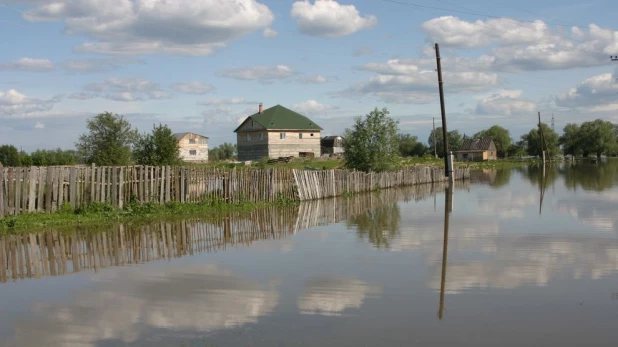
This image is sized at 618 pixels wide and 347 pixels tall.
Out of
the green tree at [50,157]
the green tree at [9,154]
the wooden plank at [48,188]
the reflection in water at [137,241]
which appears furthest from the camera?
the green tree at [9,154]

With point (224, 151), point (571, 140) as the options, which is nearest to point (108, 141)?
point (224, 151)

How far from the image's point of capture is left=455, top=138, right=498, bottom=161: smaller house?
117 meters

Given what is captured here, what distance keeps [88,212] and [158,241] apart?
17.7 feet

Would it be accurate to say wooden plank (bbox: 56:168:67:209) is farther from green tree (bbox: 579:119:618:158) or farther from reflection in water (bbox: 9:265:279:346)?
green tree (bbox: 579:119:618:158)

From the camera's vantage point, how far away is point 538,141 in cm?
12462

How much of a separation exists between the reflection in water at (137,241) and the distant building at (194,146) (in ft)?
203

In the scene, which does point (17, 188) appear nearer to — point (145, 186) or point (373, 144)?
point (145, 186)

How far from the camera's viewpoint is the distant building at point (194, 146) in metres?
82.1

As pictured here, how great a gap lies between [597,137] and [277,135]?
82105mm

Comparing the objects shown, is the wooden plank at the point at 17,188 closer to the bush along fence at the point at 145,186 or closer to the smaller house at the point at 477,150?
the bush along fence at the point at 145,186

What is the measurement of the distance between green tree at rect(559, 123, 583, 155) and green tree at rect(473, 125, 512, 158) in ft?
40.8

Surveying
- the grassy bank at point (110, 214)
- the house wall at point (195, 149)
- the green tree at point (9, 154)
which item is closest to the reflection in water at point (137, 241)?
the grassy bank at point (110, 214)

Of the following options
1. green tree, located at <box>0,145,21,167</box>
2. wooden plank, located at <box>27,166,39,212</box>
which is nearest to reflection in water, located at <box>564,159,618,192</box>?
wooden plank, located at <box>27,166,39,212</box>

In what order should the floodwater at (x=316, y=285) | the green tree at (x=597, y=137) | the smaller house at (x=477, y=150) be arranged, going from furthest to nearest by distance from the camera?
the green tree at (x=597, y=137) → the smaller house at (x=477, y=150) → the floodwater at (x=316, y=285)
